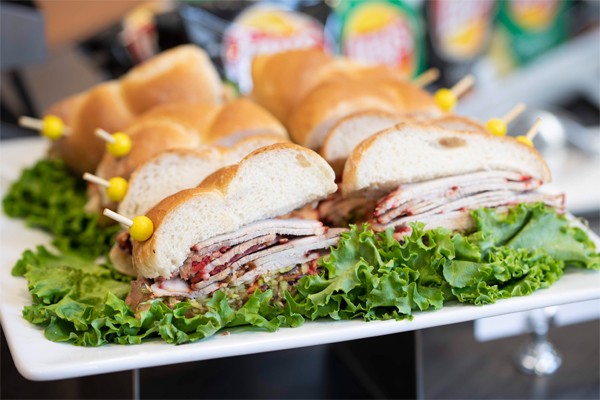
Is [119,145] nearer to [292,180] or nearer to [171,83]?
→ [171,83]

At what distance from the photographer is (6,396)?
8.13ft

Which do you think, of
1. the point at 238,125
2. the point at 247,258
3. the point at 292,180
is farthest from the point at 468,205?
the point at 238,125

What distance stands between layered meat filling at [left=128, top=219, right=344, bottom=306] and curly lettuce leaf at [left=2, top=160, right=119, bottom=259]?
29.7 inches

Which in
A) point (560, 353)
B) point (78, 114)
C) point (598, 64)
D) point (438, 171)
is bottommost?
point (598, 64)

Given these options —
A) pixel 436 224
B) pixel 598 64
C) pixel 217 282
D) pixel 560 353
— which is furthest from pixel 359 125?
pixel 598 64

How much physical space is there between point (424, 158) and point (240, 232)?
622mm

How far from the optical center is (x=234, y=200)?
2252mm

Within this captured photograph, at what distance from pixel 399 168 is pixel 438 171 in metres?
0.13

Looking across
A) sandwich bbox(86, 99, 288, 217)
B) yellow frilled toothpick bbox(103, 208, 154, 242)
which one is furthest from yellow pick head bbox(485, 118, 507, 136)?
yellow frilled toothpick bbox(103, 208, 154, 242)

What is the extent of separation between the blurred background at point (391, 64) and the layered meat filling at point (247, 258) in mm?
302

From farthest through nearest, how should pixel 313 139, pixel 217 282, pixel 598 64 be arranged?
pixel 598 64
pixel 313 139
pixel 217 282

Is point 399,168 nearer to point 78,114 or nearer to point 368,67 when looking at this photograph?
point 368,67

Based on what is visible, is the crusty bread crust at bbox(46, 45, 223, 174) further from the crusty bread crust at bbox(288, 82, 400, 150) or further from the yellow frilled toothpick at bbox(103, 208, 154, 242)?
the yellow frilled toothpick at bbox(103, 208, 154, 242)

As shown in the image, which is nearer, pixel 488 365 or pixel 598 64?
pixel 488 365
